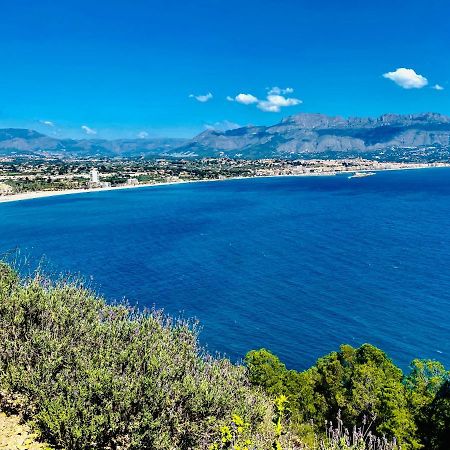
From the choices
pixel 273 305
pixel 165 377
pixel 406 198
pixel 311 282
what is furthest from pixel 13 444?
pixel 406 198

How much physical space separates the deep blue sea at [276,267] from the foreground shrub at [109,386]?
15.3 m

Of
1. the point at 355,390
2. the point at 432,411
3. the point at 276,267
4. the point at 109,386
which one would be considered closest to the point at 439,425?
the point at 432,411

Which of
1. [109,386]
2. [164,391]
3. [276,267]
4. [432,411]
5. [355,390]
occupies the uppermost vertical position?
[109,386]

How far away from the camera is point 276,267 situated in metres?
82.3

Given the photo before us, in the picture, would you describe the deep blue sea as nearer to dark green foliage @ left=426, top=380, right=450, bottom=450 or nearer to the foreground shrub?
the foreground shrub

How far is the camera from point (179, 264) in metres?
85.1

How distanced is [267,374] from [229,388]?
11.1 meters

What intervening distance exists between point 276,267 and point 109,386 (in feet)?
216

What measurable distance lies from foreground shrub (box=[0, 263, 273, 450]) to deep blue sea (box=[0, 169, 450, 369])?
15275 mm

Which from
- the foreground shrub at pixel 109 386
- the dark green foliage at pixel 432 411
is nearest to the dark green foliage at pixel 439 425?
the dark green foliage at pixel 432 411

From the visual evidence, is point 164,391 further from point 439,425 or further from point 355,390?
point 439,425

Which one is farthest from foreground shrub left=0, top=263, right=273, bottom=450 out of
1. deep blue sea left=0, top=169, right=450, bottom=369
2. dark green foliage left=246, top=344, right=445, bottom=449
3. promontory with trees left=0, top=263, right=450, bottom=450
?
deep blue sea left=0, top=169, right=450, bottom=369

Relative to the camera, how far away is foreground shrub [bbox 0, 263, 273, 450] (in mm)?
17328

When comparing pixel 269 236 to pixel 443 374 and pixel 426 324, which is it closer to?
pixel 426 324
